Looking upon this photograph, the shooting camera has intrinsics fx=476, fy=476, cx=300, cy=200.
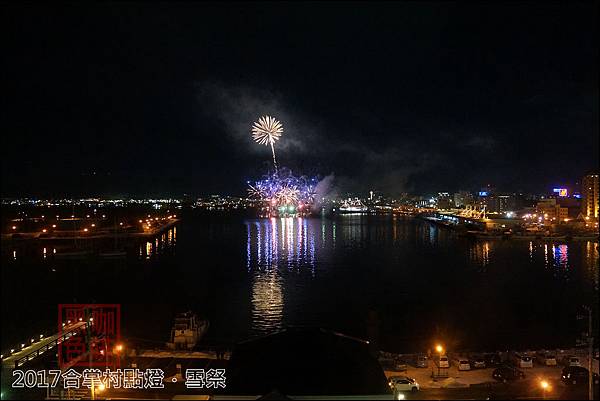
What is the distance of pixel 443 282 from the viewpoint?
313 inches

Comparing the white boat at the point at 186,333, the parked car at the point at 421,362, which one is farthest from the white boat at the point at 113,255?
the parked car at the point at 421,362

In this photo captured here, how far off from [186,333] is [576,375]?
122 inches

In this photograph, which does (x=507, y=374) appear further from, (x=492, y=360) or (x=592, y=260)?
(x=592, y=260)

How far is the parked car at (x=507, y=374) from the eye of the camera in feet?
9.21

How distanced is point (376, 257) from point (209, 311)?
5.74 metres

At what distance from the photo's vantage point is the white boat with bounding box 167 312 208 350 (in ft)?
13.9

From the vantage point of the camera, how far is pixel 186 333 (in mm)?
4336

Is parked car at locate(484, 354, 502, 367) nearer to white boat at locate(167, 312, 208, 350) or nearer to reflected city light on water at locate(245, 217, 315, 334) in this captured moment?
reflected city light on water at locate(245, 217, 315, 334)

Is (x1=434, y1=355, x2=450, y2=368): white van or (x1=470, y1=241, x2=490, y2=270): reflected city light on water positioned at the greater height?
(x1=434, y1=355, x2=450, y2=368): white van

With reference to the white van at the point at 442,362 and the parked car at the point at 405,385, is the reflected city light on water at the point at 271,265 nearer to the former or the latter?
the white van at the point at 442,362

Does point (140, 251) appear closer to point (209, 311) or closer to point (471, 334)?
point (209, 311)

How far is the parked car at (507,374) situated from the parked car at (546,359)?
0.33 meters

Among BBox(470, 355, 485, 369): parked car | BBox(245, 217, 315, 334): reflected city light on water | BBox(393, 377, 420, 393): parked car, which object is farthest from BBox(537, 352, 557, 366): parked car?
BBox(245, 217, 315, 334): reflected city light on water

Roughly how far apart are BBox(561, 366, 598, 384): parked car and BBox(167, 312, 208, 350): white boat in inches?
114
